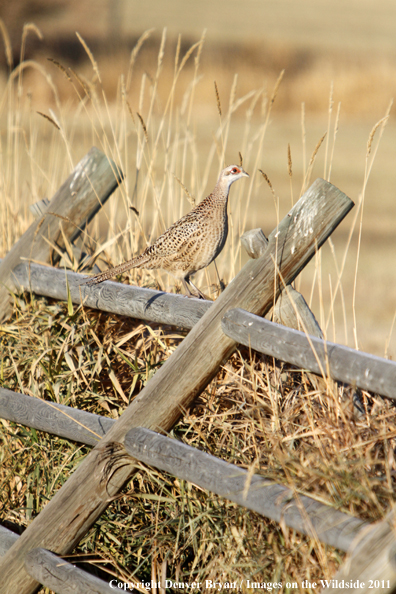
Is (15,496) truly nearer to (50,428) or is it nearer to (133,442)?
(50,428)

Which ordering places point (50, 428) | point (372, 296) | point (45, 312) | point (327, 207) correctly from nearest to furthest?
point (327, 207)
point (50, 428)
point (45, 312)
point (372, 296)

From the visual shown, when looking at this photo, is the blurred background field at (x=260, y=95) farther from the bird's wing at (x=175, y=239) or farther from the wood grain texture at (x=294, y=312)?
the wood grain texture at (x=294, y=312)

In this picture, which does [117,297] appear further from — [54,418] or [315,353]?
[315,353]

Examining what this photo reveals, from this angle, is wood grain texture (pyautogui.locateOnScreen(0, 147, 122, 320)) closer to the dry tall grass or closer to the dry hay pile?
the dry tall grass

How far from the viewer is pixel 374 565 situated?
123 centimetres

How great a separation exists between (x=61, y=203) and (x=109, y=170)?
1.02ft

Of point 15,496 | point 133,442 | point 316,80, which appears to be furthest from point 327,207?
point 316,80

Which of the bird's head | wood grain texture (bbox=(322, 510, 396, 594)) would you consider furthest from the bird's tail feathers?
wood grain texture (bbox=(322, 510, 396, 594))

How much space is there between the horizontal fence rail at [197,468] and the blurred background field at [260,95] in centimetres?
133

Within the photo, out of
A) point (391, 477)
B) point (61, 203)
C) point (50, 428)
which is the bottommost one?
point (50, 428)

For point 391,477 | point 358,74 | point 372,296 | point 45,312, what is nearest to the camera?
point 391,477

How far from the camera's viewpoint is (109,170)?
3088 millimetres

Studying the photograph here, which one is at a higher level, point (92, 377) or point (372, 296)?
point (92, 377)

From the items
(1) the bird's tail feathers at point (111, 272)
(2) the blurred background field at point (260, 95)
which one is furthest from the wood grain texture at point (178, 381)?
(2) the blurred background field at point (260, 95)
